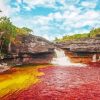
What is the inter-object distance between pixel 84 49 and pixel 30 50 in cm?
1699

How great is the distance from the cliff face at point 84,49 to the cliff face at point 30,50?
7.60 metres

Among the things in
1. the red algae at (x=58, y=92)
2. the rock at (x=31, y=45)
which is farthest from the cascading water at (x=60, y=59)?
the red algae at (x=58, y=92)

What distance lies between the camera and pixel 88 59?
7369cm

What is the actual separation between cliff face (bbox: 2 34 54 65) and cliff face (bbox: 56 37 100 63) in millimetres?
7601

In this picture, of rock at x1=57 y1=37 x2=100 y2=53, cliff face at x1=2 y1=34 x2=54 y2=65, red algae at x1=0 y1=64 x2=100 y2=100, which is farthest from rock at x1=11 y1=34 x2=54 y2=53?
red algae at x1=0 y1=64 x2=100 y2=100

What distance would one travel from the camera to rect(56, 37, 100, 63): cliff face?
7238 cm

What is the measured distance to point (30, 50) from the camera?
218 feet

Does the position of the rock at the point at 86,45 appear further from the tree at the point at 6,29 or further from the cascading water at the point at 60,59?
the tree at the point at 6,29

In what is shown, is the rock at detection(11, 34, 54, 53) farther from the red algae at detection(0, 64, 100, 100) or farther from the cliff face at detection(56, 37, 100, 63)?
the red algae at detection(0, 64, 100, 100)

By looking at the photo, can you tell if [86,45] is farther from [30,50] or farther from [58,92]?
[58,92]

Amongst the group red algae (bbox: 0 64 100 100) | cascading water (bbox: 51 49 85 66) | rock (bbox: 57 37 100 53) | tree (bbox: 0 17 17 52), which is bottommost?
red algae (bbox: 0 64 100 100)

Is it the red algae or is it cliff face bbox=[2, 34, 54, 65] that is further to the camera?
cliff face bbox=[2, 34, 54, 65]

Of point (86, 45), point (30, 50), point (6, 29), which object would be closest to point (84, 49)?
point (86, 45)

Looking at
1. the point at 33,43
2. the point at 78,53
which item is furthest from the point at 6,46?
the point at 78,53
